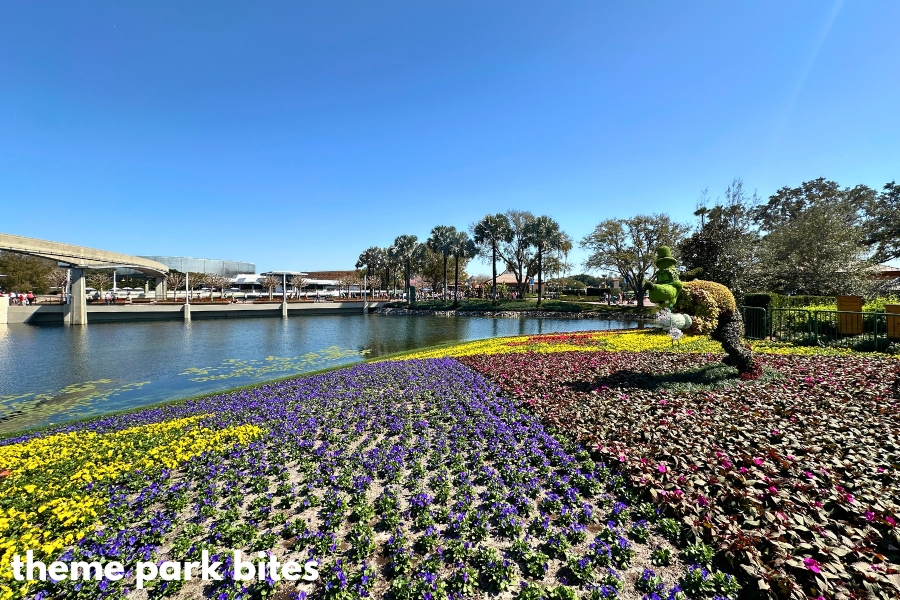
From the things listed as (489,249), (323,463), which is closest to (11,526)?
(323,463)

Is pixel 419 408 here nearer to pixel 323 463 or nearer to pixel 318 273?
pixel 323 463

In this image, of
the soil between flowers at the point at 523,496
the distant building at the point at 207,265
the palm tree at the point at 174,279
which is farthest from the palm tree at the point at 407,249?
the soil between flowers at the point at 523,496

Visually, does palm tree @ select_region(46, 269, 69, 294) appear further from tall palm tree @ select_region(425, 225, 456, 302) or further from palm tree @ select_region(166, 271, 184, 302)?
tall palm tree @ select_region(425, 225, 456, 302)

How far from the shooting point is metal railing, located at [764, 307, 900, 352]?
11.9 meters

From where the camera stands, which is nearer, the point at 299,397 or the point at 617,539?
the point at 617,539

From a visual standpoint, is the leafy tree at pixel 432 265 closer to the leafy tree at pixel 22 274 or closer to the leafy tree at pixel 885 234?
the leafy tree at pixel 885 234

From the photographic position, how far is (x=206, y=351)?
22.8 m

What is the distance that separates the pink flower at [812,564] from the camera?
3045mm

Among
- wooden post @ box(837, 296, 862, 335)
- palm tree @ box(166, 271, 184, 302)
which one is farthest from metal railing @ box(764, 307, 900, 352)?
palm tree @ box(166, 271, 184, 302)

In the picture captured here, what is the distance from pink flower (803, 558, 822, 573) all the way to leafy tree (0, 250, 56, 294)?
87.9 m

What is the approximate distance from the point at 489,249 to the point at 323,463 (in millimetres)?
58754

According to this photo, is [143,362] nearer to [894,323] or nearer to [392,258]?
[894,323]

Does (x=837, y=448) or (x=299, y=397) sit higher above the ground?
(x=837, y=448)

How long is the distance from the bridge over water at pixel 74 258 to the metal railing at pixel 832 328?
56.6 metres
